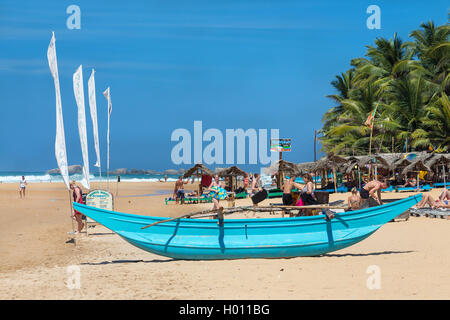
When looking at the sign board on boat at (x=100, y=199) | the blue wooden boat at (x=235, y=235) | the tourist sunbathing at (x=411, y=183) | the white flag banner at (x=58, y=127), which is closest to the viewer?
the blue wooden boat at (x=235, y=235)

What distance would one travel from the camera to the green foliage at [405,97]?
96.9ft

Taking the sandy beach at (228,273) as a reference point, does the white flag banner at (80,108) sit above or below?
above

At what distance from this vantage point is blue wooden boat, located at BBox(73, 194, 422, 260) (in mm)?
→ 8281

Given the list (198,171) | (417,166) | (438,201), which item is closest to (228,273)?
(438,201)

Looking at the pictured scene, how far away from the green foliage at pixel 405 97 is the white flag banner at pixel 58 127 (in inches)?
910

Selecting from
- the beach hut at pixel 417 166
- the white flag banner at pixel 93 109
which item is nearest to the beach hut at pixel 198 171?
the white flag banner at pixel 93 109

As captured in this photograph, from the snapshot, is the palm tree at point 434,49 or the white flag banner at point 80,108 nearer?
the white flag banner at point 80,108

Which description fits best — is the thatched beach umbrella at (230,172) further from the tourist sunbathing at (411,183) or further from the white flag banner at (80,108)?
the white flag banner at (80,108)

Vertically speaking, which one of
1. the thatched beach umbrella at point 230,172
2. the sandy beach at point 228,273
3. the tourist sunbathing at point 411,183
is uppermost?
the thatched beach umbrella at point 230,172

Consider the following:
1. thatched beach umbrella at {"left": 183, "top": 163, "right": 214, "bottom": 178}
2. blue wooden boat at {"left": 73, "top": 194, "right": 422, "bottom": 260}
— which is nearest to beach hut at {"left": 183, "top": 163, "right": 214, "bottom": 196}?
thatched beach umbrella at {"left": 183, "top": 163, "right": 214, "bottom": 178}

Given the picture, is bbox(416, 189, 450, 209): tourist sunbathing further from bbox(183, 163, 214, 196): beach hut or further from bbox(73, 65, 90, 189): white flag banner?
bbox(183, 163, 214, 196): beach hut

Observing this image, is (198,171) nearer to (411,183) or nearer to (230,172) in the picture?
(230,172)

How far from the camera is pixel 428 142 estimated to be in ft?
94.5

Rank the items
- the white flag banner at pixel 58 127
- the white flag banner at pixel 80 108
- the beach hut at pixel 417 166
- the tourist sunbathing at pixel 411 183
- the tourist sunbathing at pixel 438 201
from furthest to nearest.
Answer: the tourist sunbathing at pixel 411 183 < the beach hut at pixel 417 166 < the tourist sunbathing at pixel 438 201 < the white flag banner at pixel 80 108 < the white flag banner at pixel 58 127
